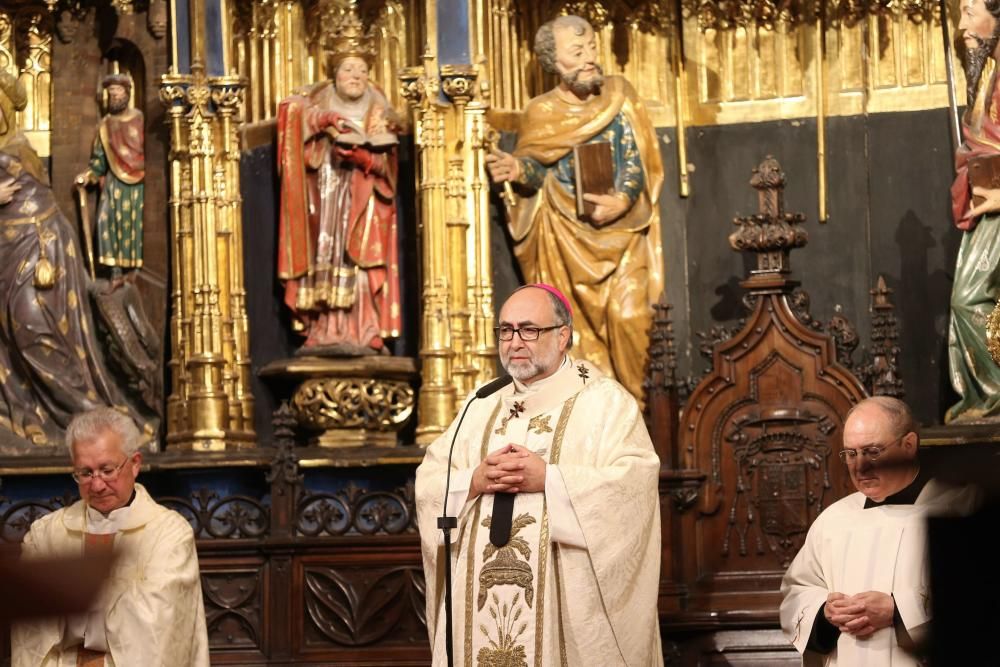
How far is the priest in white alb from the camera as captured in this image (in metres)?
5.86

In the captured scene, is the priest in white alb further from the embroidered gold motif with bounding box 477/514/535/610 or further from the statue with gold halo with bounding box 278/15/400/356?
the statue with gold halo with bounding box 278/15/400/356

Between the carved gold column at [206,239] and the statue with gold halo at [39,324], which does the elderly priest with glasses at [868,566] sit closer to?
the carved gold column at [206,239]

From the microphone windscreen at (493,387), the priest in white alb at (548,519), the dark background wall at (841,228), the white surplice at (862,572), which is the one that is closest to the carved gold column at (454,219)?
the dark background wall at (841,228)

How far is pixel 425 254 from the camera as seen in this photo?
894cm

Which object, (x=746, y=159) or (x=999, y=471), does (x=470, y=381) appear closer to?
(x=746, y=159)

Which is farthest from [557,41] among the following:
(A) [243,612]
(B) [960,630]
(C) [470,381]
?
(B) [960,630]

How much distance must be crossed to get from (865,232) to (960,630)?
7.05 metres

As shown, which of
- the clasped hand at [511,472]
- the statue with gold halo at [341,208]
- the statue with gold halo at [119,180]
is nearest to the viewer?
the clasped hand at [511,472]

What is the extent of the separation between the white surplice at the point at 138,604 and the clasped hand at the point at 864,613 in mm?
2204

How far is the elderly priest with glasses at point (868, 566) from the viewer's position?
17.1ft

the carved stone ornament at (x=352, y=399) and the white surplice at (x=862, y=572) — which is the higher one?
the carved stone ornament at (x=352, y=399)

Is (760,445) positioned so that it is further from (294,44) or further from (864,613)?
(294,44)

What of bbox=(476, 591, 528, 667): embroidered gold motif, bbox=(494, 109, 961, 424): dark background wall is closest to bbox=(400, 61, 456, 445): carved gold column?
bbox=(494, 109, 961, 424): dark background wall

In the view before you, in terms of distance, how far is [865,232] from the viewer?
9.37 metres
